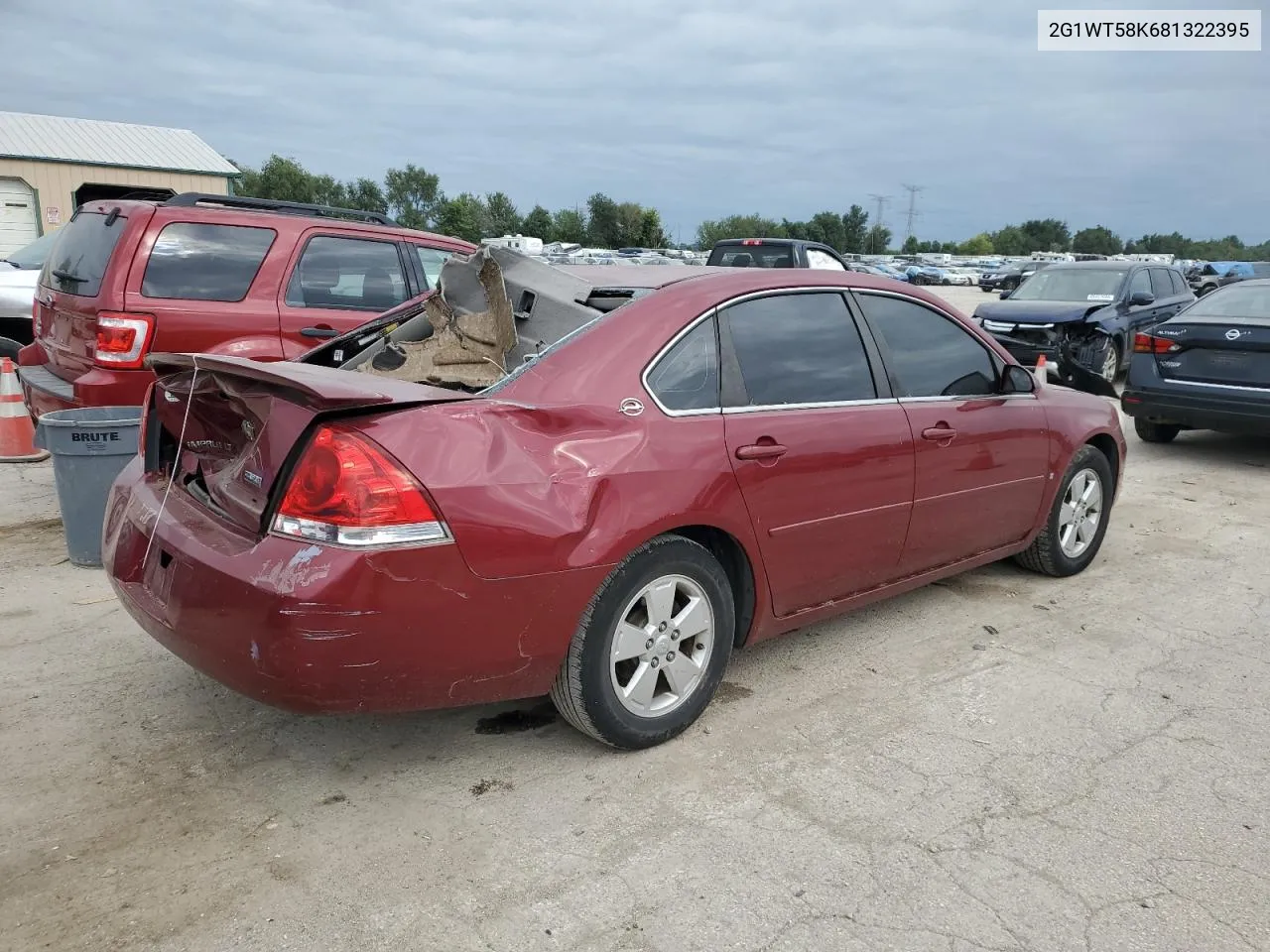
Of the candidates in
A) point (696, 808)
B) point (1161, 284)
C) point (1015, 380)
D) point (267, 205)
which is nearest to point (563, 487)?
point (696, 808)

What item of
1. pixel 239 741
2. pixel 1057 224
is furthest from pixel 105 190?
pixel 1057 224

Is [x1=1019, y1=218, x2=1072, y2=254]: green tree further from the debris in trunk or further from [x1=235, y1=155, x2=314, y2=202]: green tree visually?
the debris in trunk

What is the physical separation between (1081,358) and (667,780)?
35.5 ft

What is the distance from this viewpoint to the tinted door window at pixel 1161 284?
1332 cm

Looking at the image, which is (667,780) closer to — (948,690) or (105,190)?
(948,690)

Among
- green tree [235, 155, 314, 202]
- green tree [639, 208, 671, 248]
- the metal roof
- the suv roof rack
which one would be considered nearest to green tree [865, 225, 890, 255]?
green tree [639, 208, 671, 248]

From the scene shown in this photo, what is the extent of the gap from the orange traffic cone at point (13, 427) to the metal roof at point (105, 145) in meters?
22.8

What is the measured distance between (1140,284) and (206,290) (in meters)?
12.0

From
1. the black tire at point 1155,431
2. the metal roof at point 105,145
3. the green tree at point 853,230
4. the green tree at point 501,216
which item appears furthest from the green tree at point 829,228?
the black tire at point 1155,431

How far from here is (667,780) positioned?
312cm

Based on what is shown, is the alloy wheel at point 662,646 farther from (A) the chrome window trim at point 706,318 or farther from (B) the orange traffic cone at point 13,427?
(B) the orange traffic cone at point 13,427

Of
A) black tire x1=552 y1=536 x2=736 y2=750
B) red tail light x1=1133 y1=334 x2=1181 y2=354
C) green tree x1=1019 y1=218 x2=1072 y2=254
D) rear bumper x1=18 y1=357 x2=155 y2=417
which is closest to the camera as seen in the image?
black tire x1=552 y1=536 x2=736 y2=750

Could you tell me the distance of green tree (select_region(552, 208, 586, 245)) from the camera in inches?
2906

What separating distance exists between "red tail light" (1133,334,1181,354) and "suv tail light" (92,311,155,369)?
8.07 meters
